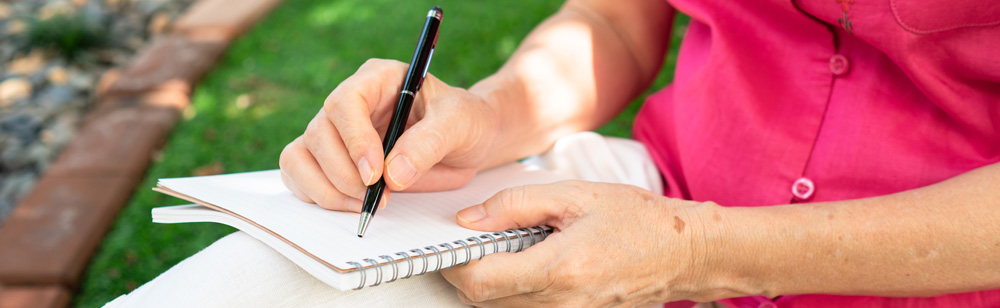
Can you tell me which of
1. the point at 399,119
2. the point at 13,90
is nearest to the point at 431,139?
the point at 399,119

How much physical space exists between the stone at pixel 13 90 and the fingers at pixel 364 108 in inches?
117

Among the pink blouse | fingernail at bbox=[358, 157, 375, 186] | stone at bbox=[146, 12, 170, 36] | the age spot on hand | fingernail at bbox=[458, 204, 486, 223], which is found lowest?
stone at bbox=[146, 12, 170, 36]

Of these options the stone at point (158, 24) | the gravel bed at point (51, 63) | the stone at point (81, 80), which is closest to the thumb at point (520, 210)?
the gravel bed at point (51, 63)

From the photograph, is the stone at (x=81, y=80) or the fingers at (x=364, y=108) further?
the stone at (x=81, y=80)

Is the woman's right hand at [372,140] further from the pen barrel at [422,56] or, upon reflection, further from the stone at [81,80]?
the stone at [81,80]

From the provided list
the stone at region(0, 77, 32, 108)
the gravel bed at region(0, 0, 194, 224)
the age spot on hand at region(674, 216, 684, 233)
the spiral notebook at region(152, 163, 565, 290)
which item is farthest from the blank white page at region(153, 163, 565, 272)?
the stone at region(0, 77, 32, 108)

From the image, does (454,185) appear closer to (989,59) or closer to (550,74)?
(550,74)

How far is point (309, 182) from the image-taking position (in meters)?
1.05

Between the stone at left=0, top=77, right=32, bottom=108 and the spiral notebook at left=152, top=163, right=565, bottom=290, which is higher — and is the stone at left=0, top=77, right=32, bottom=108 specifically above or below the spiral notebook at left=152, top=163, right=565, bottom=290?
below

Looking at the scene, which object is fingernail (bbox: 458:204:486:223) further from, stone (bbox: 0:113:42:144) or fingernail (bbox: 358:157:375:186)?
stone (bbox: 0:113:42:144)

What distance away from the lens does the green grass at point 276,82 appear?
226 centimetres

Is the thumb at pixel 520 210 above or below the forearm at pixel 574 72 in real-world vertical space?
below

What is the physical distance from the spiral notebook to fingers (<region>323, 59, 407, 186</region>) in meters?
0.09

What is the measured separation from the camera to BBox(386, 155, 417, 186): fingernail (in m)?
1.02
